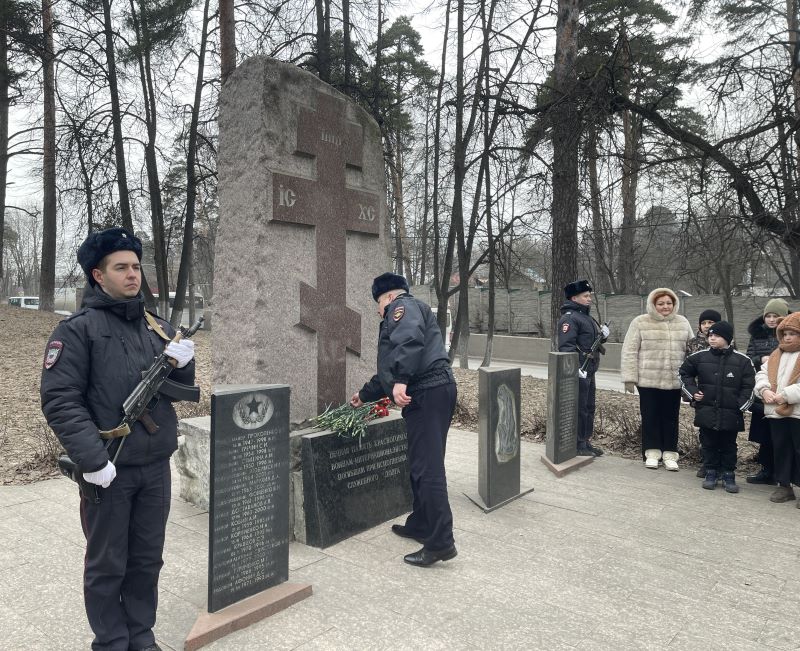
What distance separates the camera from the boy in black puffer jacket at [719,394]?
5562 millimetres

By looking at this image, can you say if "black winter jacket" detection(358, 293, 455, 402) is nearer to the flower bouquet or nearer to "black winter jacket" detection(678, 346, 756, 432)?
the flower bouquet

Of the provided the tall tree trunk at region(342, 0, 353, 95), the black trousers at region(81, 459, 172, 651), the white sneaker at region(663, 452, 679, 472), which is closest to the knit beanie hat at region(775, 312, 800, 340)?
the white sneaker at region(663, 452, 679, 472)

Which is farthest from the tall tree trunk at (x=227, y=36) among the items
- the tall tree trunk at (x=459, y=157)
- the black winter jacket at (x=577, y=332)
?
the black winter jacket at (x=577, y=332)

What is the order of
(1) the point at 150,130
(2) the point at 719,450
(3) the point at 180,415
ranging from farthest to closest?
1. (1) the point at 150,130
2. (3) the point at 180,415
3. (2) the point at 719,450

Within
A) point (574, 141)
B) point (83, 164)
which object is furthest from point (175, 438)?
point (83, 164)

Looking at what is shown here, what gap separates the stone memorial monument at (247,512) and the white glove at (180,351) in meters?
0.27

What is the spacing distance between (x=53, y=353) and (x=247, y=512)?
48.1 inches

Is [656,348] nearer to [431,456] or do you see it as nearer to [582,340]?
[582,340]

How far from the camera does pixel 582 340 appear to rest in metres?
6.95

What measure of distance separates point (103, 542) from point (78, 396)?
629 mm

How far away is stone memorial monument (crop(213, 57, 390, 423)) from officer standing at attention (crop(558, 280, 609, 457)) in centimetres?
271

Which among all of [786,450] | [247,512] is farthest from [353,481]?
[786,450]

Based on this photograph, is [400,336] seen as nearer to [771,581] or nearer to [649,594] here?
[649,594]

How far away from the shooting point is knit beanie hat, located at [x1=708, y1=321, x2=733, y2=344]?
5.61 metres
